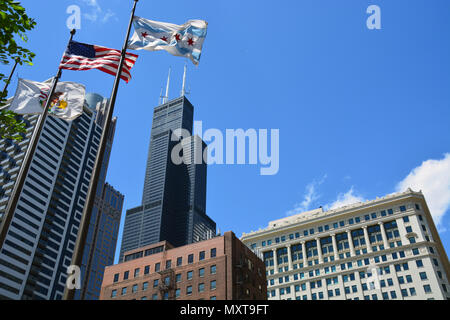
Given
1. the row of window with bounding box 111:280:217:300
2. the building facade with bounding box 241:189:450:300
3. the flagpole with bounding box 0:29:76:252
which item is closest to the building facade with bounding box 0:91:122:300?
the row of window with bounding box 111:280:217:300

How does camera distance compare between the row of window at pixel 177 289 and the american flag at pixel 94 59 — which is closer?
the american flag at pixel 94 59

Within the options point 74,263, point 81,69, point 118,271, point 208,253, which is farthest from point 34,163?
point 74,263

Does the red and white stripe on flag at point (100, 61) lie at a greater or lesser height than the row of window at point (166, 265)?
lesser

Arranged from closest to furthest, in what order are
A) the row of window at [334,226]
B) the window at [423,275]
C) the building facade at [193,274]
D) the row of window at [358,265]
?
the building facade at [193,274] → the window at [423,275] → the row of window at [358,265] → the row of window at [334,226]

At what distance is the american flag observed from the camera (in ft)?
76.9

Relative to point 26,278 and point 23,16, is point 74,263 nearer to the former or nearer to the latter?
point 23,16

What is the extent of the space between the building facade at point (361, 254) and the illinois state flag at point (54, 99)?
100 m

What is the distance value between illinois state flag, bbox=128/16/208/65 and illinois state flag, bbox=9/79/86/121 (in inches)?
207

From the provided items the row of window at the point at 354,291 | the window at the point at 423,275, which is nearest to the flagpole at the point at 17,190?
the row of window at the point at 354,291

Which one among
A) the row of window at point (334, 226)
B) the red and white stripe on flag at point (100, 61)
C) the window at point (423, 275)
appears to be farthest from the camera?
the row of window at point (334, 226)

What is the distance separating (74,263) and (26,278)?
13560 cm

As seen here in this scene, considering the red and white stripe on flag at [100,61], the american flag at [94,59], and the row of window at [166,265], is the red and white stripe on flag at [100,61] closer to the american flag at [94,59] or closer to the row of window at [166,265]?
the american flag at [94,59]

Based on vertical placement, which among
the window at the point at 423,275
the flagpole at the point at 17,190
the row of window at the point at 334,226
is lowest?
the flagpole at the point at 17,190

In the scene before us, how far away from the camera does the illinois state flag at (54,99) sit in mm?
25766
